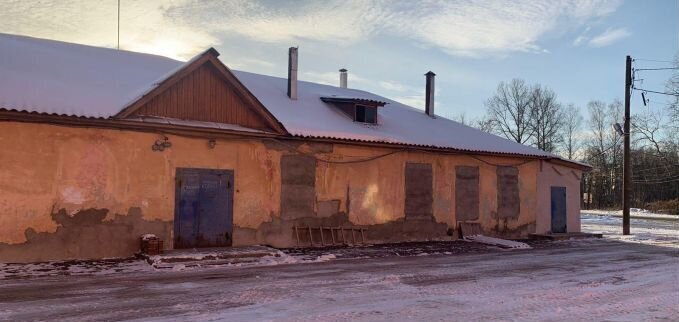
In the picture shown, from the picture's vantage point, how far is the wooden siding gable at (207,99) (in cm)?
1398

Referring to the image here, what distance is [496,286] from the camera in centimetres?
1029

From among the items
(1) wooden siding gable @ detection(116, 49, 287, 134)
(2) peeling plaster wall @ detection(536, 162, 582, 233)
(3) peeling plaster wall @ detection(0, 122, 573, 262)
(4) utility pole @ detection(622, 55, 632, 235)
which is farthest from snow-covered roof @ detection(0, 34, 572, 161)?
(4) utility pole @ detection(622, 55, 632, 235)

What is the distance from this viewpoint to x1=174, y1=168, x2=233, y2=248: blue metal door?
1426 cm

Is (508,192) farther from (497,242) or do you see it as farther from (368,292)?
(368,292)

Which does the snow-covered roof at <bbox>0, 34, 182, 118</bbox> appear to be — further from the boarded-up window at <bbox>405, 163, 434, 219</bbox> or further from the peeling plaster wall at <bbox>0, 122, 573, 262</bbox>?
the boarded-up window at <bbox>405, 163, 434, 219</bbox>

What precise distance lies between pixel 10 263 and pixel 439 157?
43.6 feet

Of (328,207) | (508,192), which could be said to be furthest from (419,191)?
(508,192)

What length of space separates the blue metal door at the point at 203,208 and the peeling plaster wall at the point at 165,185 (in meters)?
0.21

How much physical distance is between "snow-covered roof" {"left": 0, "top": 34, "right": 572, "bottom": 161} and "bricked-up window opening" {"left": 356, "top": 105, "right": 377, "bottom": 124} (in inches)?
13.6

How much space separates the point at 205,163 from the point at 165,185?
47.2 inches

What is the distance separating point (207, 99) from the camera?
1486cm

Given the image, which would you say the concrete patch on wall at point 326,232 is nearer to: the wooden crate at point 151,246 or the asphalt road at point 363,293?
the wooden crate at point 151,246

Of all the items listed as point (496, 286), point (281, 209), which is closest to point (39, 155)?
point (281, 209)

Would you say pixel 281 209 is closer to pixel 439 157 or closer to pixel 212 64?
pixel 212 64
